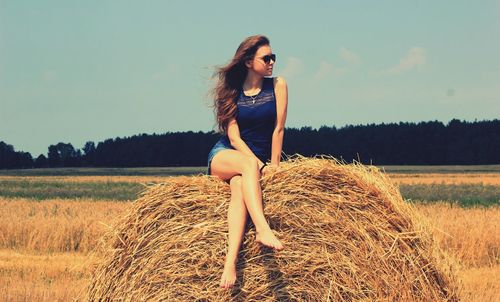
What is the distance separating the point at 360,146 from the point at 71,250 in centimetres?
7528

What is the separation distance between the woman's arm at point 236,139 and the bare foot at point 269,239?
0.74 meters

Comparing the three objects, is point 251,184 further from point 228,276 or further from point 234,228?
point 228,276

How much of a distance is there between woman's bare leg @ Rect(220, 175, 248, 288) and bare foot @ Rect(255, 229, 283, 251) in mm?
179

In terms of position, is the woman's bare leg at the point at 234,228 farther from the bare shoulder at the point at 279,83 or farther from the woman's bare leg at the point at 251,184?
the bare shoulder at the point at 279,83

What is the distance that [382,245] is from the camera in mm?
6047

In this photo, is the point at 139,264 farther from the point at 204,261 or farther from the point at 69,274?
the point at 69,274

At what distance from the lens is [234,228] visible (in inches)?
223

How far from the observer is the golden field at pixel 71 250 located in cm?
802

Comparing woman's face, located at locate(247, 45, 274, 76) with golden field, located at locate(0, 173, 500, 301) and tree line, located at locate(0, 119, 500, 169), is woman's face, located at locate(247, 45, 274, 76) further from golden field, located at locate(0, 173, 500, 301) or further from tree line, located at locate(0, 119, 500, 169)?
tree line, located at locate(0, 119, 500, 169)

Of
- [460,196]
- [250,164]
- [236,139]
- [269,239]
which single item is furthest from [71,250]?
[460,196]

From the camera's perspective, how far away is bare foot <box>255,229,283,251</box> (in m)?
5.46

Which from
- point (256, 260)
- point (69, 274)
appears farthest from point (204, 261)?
point (69, 274)

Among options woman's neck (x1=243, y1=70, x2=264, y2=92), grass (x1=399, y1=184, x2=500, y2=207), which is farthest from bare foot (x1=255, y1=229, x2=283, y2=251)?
grass (x1=399, y1=184, x2=500, y2=207)

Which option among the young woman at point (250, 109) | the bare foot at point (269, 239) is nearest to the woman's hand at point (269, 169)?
the young woman at point (250, 109)
